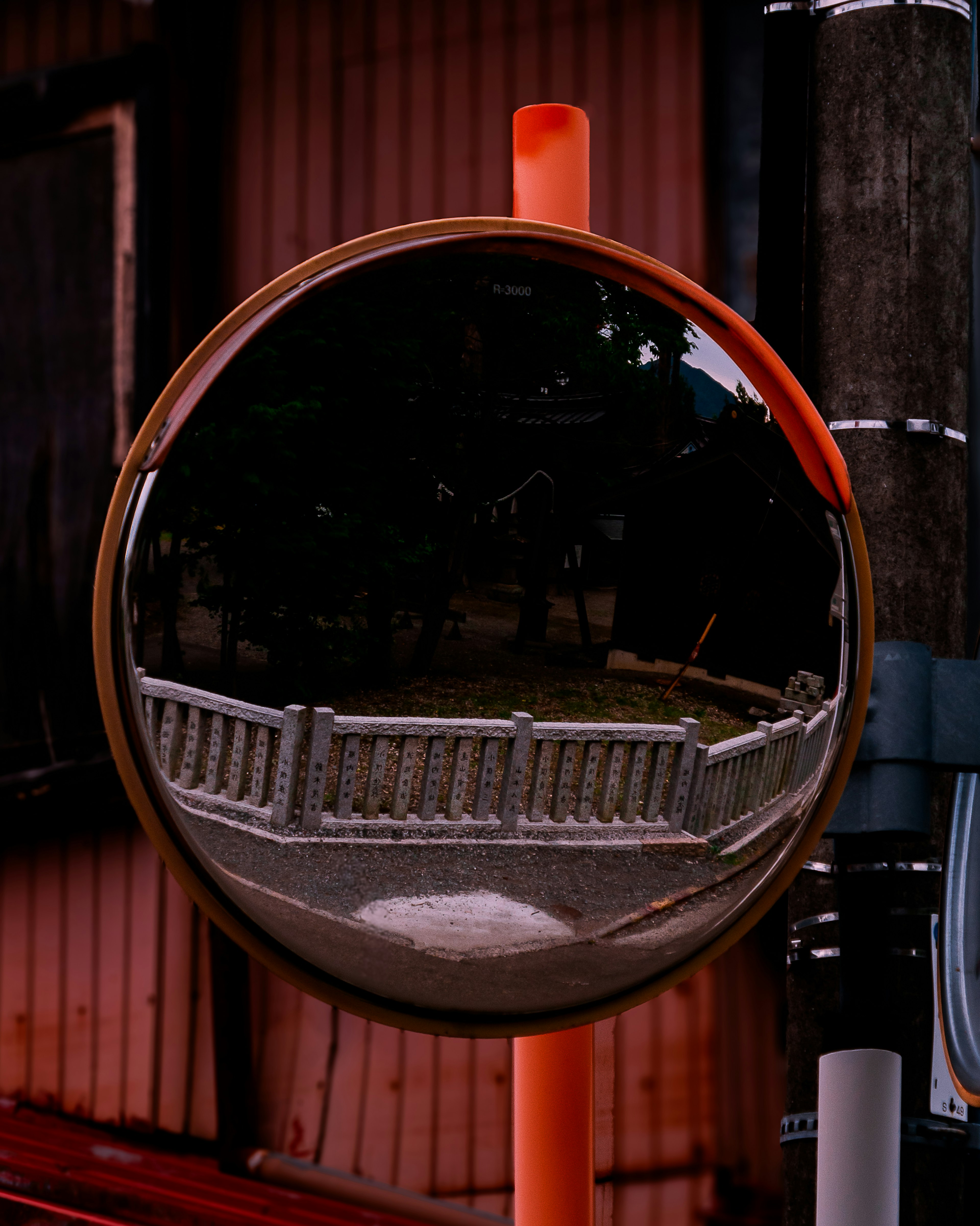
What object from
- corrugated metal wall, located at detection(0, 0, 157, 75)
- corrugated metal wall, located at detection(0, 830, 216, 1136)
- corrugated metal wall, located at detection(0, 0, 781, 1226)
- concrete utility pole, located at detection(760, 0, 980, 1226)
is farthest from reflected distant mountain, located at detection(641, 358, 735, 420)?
corrugated metal wall, located at detection(0, 0, 157, 75)

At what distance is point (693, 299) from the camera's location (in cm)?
55

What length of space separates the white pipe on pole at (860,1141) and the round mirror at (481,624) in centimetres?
14

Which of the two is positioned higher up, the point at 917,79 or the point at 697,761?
the point at 917,79

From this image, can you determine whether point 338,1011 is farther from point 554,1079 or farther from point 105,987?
point 554,1079

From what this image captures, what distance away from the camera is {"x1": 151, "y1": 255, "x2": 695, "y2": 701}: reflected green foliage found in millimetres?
497

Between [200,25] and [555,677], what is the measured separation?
2.11 metres

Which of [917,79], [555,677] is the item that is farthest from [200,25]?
[555,677]

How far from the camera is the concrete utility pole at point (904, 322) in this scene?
841 millimetres

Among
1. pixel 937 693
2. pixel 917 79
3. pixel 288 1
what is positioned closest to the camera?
pixel 937 693

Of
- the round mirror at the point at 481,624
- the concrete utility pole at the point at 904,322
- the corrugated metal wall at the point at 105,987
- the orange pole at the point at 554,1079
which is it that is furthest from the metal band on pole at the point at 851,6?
the corrugated metal wall at the point at 105,987

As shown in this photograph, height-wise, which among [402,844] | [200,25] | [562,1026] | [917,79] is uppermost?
[200,25]

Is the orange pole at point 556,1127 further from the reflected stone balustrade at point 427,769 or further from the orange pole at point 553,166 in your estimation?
the orange pole at point 553,166

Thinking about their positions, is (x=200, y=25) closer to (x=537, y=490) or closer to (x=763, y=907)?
(x=537, y=490)

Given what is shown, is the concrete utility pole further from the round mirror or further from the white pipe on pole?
the round mirror
